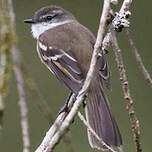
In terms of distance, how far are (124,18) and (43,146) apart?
745 millimetres

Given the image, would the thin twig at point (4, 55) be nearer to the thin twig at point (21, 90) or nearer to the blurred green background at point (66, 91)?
the thin twig at point (21, 90)

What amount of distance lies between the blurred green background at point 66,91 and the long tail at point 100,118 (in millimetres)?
2125

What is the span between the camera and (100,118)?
3.30m

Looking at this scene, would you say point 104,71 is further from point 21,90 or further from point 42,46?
point 21,90

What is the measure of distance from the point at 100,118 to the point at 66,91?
2.76 metres

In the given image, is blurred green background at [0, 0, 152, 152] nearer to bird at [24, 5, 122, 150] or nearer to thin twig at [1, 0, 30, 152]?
bird at [24, 5, 122, 150]

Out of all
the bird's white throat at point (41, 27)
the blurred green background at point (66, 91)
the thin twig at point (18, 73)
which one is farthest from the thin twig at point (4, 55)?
the blurred green background at point (66, 91)

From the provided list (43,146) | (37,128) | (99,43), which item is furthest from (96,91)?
(37,128)

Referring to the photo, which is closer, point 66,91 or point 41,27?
point 41,27

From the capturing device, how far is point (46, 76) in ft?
20.3

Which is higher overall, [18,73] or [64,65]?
[18,73]

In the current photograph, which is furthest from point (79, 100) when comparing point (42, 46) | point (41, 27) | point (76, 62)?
point (41, 27)

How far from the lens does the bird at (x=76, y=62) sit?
3.21 m

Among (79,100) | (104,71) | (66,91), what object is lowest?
(66,91)
